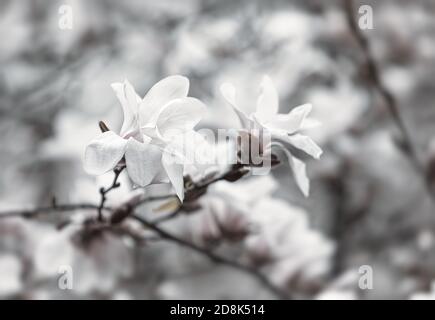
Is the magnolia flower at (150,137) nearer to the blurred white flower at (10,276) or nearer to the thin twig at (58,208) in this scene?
the thin twig at (58,208)

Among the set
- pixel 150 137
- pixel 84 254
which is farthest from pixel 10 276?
pixel 150 137

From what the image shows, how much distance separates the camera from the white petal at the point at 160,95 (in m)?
0.34

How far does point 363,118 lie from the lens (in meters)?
1.12

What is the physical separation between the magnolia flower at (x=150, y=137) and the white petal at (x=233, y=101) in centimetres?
3

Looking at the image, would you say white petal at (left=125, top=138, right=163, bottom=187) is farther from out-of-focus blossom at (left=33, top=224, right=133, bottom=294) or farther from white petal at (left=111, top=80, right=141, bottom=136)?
out-of-focus blossom at (left=33, top=224, right=133, bottom=294)

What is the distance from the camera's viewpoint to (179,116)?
1.12 feet

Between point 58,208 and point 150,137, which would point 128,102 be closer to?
point 150,137

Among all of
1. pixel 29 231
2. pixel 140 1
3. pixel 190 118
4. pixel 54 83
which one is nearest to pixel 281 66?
pixel 140 1

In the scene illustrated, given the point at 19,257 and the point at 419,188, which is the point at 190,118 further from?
the point at 419,188

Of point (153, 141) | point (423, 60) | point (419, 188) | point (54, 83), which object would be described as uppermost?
point (423, 60)

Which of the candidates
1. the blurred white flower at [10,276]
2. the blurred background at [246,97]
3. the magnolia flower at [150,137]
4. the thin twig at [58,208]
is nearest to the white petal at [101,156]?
the magnolia flower at [150,137]

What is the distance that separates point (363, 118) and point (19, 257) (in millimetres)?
661

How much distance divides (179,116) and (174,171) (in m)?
0.04

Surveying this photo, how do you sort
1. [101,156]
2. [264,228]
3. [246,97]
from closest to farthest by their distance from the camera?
1. [101,156]
2. [264,228]
3. [246,97]
